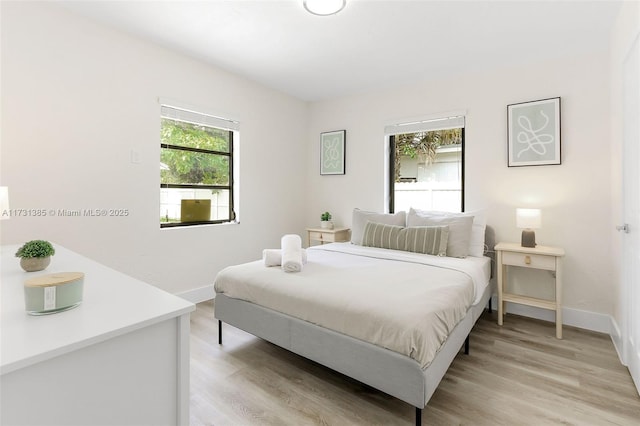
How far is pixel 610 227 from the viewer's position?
104 inches

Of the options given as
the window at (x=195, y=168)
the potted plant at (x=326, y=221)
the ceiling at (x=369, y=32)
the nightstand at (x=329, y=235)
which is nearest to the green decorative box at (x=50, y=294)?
the ceiling at (x=369, y=32)

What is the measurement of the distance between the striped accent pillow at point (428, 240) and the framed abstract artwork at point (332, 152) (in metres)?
1.61

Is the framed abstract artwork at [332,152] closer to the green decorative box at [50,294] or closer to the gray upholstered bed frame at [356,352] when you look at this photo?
the gray upholstered bed frame at [356,352]

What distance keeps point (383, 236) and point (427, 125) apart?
1.48 metres

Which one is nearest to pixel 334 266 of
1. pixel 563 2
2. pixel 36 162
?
pixel 36 162

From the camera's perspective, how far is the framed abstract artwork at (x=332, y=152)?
4.23 metres

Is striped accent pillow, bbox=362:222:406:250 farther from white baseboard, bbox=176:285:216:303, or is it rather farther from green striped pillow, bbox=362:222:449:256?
white baseboard, bbox=176:285:216:303

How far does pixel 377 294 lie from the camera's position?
1743mm

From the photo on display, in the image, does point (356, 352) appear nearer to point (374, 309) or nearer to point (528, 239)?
point (374, 309)

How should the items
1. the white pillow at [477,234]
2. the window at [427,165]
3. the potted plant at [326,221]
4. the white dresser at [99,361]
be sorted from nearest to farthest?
the white dresser at [99,361], the white pillow at [477,234], the window at [427,165], the potted plant at [326,221]

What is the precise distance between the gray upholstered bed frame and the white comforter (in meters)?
→ 0.04

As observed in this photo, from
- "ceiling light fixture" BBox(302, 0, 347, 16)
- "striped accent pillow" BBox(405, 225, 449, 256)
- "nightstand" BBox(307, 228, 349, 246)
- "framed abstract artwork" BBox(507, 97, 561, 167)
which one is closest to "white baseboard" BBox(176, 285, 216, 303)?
"nightstand" BBox(307, 228, 349, 246)

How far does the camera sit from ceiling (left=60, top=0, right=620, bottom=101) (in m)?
2.25

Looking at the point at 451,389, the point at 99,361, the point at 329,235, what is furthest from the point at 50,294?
the point at 329,235
